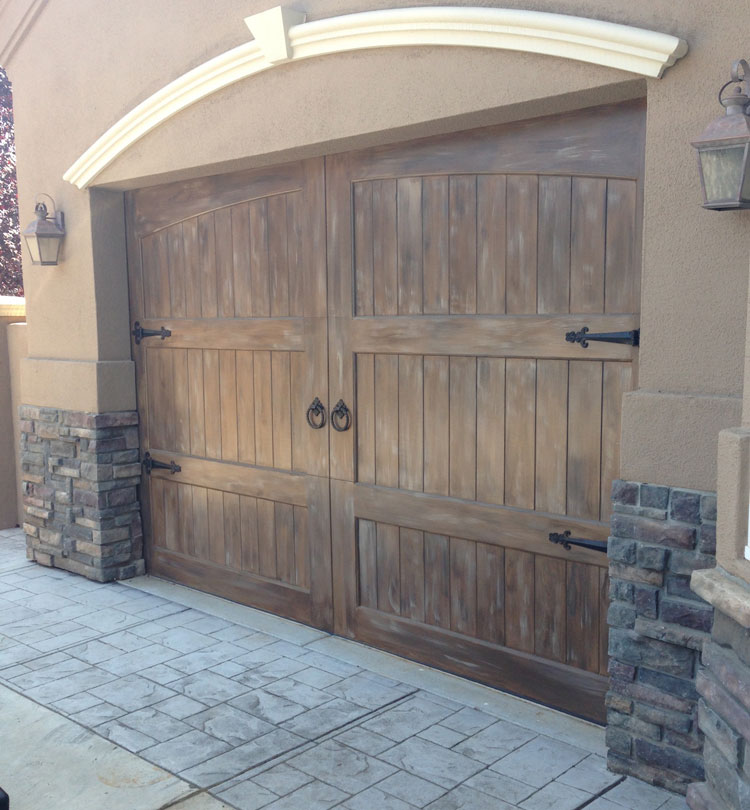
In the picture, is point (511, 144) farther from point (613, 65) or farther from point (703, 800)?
point (703, 800)

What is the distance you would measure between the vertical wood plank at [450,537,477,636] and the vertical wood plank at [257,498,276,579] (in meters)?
1.27

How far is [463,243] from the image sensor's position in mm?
3926

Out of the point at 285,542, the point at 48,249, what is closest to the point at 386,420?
the point at 285,542

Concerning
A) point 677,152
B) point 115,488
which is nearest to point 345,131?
point 677,152

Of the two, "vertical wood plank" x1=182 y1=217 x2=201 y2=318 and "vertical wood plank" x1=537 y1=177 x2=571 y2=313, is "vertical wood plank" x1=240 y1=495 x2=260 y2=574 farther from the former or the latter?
"vertical wood plank" x1=537 y1=177 x2=571 y2=313

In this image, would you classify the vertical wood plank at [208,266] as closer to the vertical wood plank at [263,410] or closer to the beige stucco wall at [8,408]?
the vertical wood plank at [263,410]

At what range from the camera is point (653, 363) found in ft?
10.2

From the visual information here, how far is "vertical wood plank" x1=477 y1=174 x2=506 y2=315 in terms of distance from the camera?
3789mm

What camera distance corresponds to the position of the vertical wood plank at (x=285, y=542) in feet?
16.1

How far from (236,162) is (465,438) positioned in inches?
76.5

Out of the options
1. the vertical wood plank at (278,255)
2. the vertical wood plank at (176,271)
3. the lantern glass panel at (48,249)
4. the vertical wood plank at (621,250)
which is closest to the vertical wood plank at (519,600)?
the vertical wood plank at (621,250)

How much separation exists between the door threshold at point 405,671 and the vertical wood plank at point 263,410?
2.94 feet

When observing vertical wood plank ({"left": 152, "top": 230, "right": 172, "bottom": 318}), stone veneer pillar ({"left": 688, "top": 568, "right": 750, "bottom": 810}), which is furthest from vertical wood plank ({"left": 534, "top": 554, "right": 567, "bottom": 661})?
vertical wood plank ({"left": 152, "top": 230, "right": 172, "bottom": 318})

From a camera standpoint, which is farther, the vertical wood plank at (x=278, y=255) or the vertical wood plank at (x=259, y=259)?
the vertical wood plank at (x=259, y=259)
